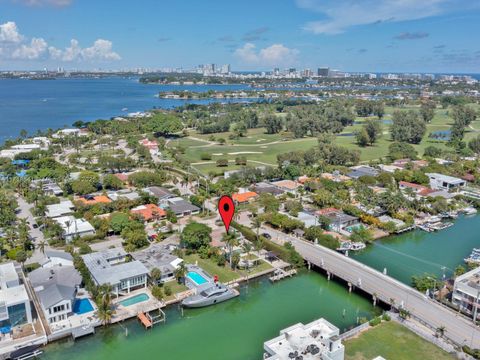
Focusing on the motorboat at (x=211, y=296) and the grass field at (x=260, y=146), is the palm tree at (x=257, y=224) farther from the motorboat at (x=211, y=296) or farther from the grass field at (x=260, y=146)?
the grass field at (x=260, y=146)

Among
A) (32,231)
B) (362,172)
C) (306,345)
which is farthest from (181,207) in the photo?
(362,172)

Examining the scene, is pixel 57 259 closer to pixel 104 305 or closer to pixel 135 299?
pixel 135 299

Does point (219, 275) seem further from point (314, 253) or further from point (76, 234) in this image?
point (76, 234)

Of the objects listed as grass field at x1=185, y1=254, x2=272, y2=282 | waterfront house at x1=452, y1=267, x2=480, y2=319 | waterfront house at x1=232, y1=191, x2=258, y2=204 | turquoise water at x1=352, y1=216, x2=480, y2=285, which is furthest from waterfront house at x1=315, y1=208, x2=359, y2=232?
waterfront house at x1=452, y1=267, x2=480, y2=319

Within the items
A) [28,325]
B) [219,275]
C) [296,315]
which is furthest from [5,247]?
[296,315]

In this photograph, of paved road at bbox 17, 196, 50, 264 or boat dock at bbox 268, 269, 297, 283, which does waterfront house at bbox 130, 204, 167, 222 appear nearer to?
paved road at bbox 17, 196, 50, 264

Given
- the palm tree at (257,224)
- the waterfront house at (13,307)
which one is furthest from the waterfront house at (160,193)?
the waterfront house at (13,307)
